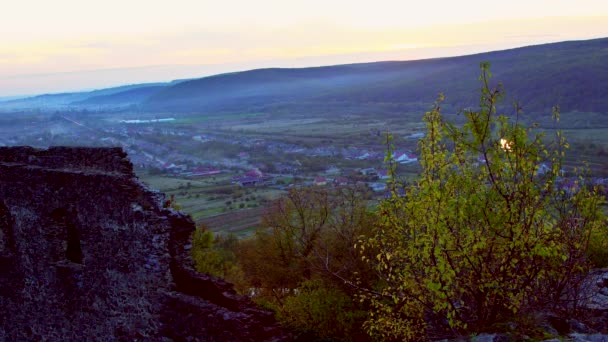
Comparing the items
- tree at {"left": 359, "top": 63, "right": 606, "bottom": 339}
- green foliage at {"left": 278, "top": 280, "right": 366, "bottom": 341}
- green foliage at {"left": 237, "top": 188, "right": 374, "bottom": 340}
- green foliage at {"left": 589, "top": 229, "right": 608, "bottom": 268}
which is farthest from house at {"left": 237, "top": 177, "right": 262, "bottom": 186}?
tree at {"left": 359, "top": 63, "right": 606, "bottom": 339}

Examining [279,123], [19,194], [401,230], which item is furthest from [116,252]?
[279,123]

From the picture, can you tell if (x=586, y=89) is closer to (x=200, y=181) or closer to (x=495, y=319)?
(x=200, y=181)

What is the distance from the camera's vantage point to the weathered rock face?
10352mm

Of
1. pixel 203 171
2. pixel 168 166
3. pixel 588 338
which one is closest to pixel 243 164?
pixel 203 171

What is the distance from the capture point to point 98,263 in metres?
11.5

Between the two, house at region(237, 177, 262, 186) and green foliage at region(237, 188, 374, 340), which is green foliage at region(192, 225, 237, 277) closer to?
green foliage at region(237, 188, 374, 340)

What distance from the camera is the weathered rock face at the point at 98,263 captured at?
10.4 m

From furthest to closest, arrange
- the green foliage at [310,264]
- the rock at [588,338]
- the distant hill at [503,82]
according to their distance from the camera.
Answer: the distant hill at [503,82] < the green foliage at [310,264] < the rock at [588,338]

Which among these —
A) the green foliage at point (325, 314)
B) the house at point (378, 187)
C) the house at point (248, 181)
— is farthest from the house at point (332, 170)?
the green foliage at point (325, 314)

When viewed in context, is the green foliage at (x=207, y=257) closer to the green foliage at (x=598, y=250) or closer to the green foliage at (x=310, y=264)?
the green foliage at (x=310, y=264)

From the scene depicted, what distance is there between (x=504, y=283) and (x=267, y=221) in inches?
658

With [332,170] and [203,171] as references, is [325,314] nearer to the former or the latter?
[332,170]

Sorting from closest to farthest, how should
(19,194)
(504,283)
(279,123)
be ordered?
(504,283) → (19,194) → (279,123)

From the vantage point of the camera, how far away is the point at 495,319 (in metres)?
9.53
